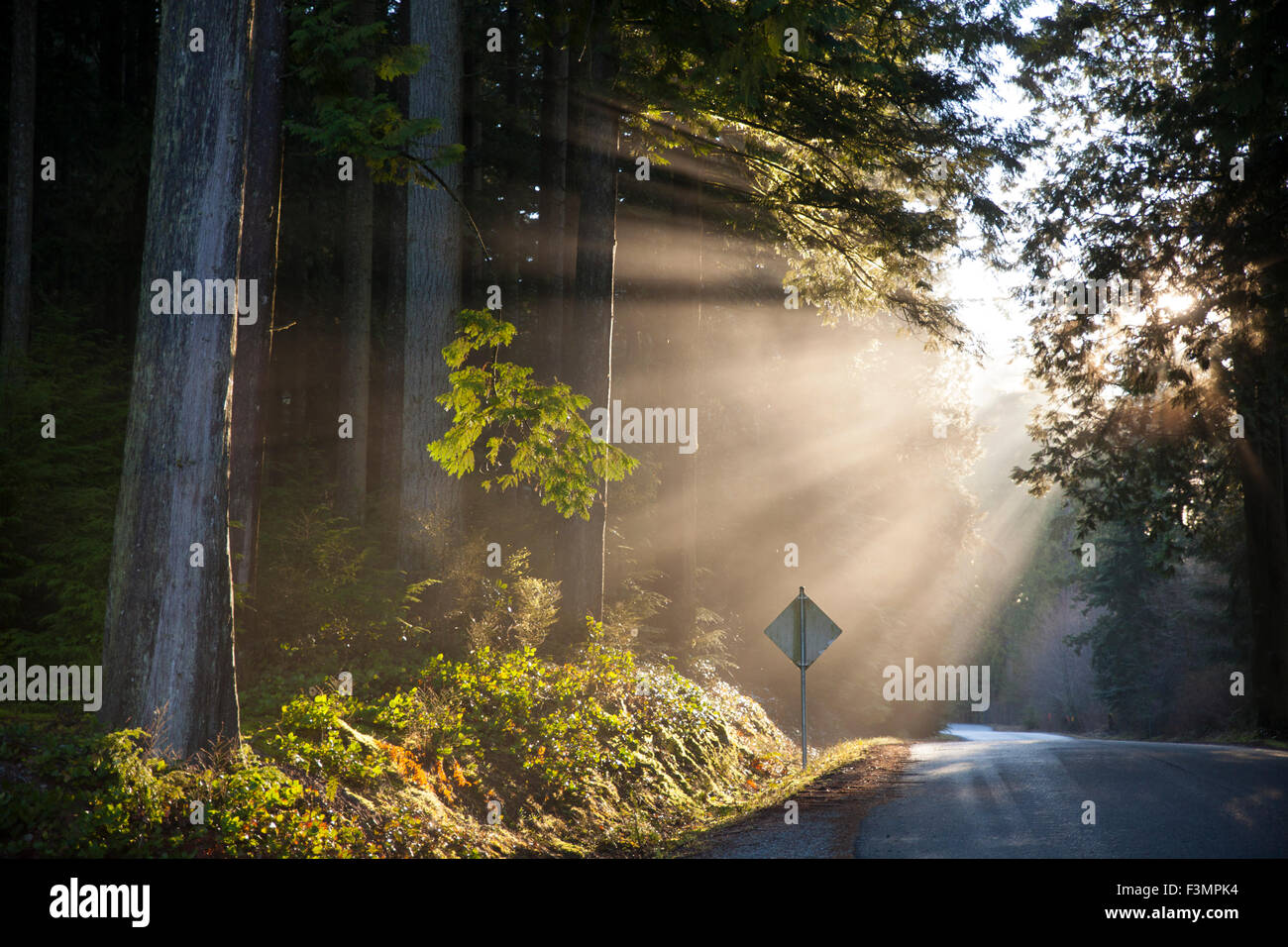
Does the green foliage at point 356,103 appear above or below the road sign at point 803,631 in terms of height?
above

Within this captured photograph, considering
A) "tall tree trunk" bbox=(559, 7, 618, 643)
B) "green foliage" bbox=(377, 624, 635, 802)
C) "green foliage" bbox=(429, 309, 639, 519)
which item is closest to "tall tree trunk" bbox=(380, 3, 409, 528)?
"tall tree trunk" bbox=(559, 7, 618, 643)

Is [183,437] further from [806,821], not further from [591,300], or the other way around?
[591,300]

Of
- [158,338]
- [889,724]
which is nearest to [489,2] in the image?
[158,338]

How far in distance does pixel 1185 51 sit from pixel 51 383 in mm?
20917

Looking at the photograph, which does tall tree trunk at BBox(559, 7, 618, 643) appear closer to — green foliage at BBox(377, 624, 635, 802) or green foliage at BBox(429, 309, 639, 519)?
green foliage at BBox(377, 624, 635, 802)

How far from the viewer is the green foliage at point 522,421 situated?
9.43 meters

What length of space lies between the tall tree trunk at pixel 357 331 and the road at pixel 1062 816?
1110cm

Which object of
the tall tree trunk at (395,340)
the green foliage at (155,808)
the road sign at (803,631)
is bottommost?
the green foliage at (155,808)

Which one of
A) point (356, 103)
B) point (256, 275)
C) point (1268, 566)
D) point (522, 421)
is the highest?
point (356, 103)

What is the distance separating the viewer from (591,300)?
1434cm

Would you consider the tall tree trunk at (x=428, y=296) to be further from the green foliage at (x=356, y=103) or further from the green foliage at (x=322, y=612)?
the green foliage at (x=356, y=103)

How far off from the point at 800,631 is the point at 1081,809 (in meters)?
→ 5.29

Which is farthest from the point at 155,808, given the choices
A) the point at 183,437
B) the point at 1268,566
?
the point at 1268,566

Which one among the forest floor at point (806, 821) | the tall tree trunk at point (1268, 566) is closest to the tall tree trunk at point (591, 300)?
the forest floor at point (806, 821)
